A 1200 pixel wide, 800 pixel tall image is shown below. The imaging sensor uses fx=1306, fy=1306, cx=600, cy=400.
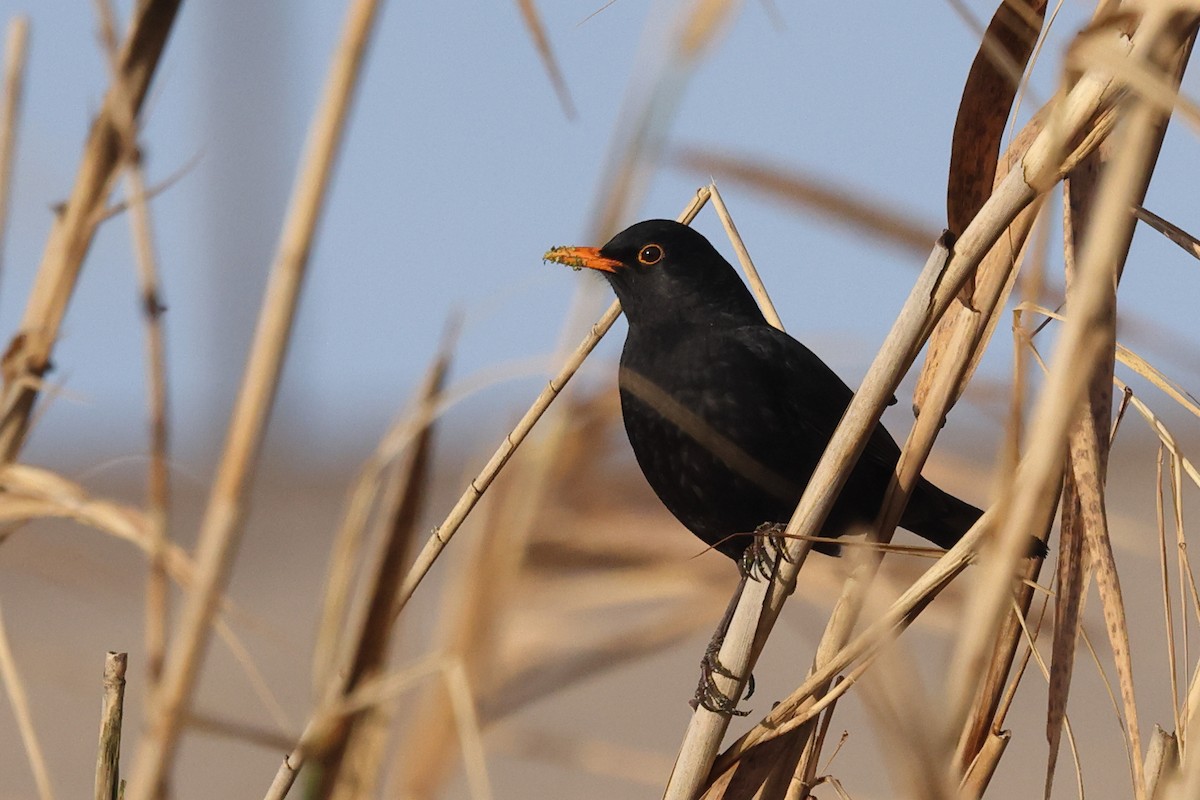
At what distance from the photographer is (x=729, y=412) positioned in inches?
127

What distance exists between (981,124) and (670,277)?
191cm

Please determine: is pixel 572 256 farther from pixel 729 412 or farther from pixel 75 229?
pixel 75 229

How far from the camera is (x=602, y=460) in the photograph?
1.47 m

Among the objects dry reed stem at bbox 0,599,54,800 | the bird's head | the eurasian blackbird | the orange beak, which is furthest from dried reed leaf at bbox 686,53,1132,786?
the bird's head

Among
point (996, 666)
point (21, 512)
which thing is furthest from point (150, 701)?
point (996, 666)

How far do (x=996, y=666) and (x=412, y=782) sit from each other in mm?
884

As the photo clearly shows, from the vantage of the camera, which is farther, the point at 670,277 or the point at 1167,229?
the point at 670,277

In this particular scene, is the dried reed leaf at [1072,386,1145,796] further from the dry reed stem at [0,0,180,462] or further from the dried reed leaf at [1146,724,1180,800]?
the dry reed stem at [0,0,180,462]

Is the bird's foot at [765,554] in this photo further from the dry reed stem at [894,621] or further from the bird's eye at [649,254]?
the bird's eye at [649,254]

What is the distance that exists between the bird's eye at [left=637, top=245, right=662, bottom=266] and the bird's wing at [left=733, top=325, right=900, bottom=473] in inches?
14.0

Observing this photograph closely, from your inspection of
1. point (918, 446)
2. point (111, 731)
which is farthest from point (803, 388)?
point (111, 731)

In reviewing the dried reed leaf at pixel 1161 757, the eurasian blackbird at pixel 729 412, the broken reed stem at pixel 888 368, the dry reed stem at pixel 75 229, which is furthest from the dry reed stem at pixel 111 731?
the eurasian blackbird at pixel 729 412

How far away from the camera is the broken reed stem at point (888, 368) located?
134 cm

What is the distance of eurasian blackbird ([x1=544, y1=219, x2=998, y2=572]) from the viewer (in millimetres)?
3201
